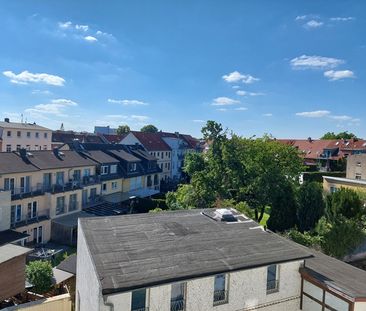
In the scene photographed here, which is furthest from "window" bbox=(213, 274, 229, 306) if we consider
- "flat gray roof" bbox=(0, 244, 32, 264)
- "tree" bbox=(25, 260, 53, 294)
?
"flat gray roof" bbox=(0, 244, 32, 264)

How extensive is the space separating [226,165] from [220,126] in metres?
4.67

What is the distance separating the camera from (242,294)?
1473 centimetres

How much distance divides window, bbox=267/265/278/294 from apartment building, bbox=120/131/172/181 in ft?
170

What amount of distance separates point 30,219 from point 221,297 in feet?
78.7

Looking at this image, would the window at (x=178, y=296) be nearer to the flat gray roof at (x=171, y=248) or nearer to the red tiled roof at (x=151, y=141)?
the flat gray roof at (x=171, y=248)

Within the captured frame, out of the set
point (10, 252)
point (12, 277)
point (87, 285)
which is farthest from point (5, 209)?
point (87, 285)

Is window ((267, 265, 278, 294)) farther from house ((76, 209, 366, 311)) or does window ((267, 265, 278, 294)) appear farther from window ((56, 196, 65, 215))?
window ((56, 196, 65, 215))

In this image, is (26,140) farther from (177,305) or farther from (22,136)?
(177,305)

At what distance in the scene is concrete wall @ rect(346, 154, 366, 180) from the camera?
172 ft

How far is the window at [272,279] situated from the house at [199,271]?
5 centimetres

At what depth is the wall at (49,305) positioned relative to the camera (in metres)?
17.1

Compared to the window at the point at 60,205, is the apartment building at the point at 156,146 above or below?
above

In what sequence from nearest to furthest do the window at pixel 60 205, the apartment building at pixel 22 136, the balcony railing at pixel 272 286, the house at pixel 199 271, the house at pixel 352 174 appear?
1. the house at pixel 199 271
2. the balcony railing at pixel 272 286
3. the window at pixel 60 205
4. the house at pixel 352 174
5. the apartment building at pixel 22 136

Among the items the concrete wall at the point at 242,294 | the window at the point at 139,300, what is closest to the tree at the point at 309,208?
the concrete wall at the point at 242,294
